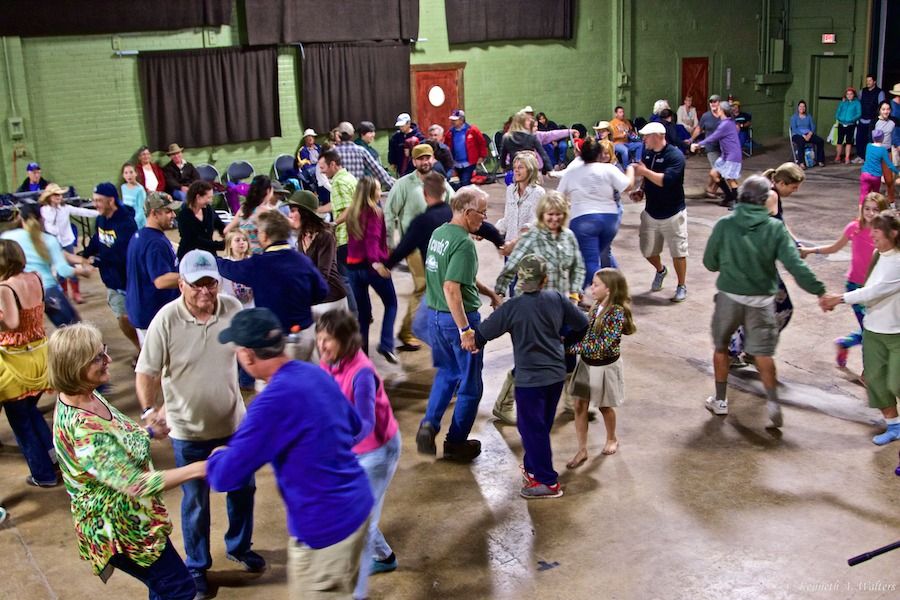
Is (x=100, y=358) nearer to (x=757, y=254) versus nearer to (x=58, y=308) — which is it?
(x=58, y=308)

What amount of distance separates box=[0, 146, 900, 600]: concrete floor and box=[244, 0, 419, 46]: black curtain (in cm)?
957

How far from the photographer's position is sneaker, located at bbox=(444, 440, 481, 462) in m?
6.07

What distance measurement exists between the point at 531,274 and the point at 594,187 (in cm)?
341

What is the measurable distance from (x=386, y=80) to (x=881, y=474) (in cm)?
1319

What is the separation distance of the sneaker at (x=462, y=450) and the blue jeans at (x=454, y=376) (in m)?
0.03

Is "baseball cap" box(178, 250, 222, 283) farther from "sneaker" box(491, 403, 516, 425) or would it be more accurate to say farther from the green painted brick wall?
the green painted brick wall

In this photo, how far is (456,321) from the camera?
5.71 metres

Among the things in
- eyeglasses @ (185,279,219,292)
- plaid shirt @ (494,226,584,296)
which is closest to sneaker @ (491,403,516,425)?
plaid shirt @ (494,226,584,296)

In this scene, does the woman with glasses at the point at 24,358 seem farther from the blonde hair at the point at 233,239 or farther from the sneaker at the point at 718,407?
the sneaker at the point at 718,407

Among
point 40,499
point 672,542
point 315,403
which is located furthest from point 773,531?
point 40,499

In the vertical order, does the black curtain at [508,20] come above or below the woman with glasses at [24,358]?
above

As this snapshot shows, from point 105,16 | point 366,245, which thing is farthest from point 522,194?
point 105,16

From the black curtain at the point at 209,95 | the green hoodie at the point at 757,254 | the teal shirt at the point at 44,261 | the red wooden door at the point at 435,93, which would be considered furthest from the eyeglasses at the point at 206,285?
the red wooden door at the point at 435,93

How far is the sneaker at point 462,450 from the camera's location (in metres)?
6.07
